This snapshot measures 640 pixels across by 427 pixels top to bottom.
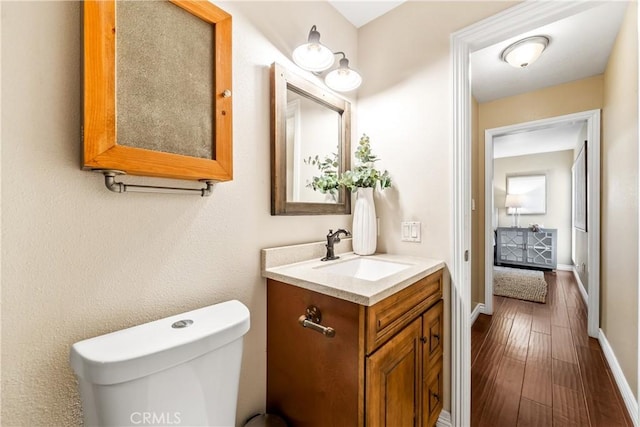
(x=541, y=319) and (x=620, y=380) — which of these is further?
(x=541, y=319)

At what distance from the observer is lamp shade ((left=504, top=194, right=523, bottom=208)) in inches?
213

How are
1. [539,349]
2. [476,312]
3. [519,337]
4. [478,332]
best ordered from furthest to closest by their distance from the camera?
1. [476,312]
2. [478,332]
3. [519,337]
4. [539,349]

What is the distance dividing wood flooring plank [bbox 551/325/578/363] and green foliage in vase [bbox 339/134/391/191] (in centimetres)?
→ 203

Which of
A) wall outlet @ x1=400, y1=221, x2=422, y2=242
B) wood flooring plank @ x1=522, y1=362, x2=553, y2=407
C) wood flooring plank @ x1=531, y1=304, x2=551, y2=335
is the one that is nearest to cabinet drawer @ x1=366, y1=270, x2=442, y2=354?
wall outlet @ x1=400, y1=221, x2=422, y2=242

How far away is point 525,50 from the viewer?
1964 millimetres

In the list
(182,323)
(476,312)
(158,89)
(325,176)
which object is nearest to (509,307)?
(476,312)

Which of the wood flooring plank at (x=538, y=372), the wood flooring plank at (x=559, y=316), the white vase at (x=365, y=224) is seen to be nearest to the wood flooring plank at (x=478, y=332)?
the wood flooring plank at (x=538, y=372)

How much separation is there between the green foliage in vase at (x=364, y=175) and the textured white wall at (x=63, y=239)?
72cm

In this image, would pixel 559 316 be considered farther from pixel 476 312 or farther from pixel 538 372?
pixel 538 372

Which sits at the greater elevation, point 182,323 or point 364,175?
point 364,175

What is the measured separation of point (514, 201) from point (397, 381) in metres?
5.80

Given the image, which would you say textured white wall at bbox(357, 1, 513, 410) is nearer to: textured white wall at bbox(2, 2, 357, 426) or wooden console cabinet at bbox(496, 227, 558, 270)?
textured white wall at bbox(2, 2, 357, 426)

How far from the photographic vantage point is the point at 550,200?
17.4 feet

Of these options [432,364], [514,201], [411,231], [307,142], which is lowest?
[432,364]
